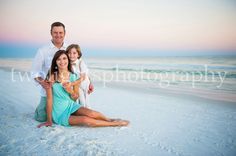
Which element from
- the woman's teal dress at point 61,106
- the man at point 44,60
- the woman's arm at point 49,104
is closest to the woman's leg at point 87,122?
the woman's teal dress at point 61,106

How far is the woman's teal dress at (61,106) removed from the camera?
413 centimetres

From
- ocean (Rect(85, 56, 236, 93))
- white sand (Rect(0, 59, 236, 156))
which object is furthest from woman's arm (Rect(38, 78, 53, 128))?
ocean (Rect(85, 56, 236, 93))

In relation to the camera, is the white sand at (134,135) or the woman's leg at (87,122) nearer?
the white sand at (134,135)

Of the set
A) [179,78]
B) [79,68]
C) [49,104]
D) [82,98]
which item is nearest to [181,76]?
[179,78]

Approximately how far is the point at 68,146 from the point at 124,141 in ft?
3.03

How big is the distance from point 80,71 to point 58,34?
0.95m

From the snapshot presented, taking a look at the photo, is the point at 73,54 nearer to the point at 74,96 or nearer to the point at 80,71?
the point at 80,71

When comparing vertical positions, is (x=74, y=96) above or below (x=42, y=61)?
below

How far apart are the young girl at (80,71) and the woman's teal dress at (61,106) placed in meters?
0.50

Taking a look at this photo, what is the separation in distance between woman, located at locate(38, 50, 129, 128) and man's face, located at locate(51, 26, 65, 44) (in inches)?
24.2

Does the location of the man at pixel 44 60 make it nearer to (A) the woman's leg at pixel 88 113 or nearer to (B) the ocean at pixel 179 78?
(A) the woman's leg at pixel 88 113

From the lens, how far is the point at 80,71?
15.9 feet

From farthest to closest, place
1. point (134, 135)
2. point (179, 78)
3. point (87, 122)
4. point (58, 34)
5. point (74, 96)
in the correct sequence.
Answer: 1. point (179, 78)
2. point (58, 34)
3. point (74, 96)
4. point (87, 122)
5. point (134, 135)

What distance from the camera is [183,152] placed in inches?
127
